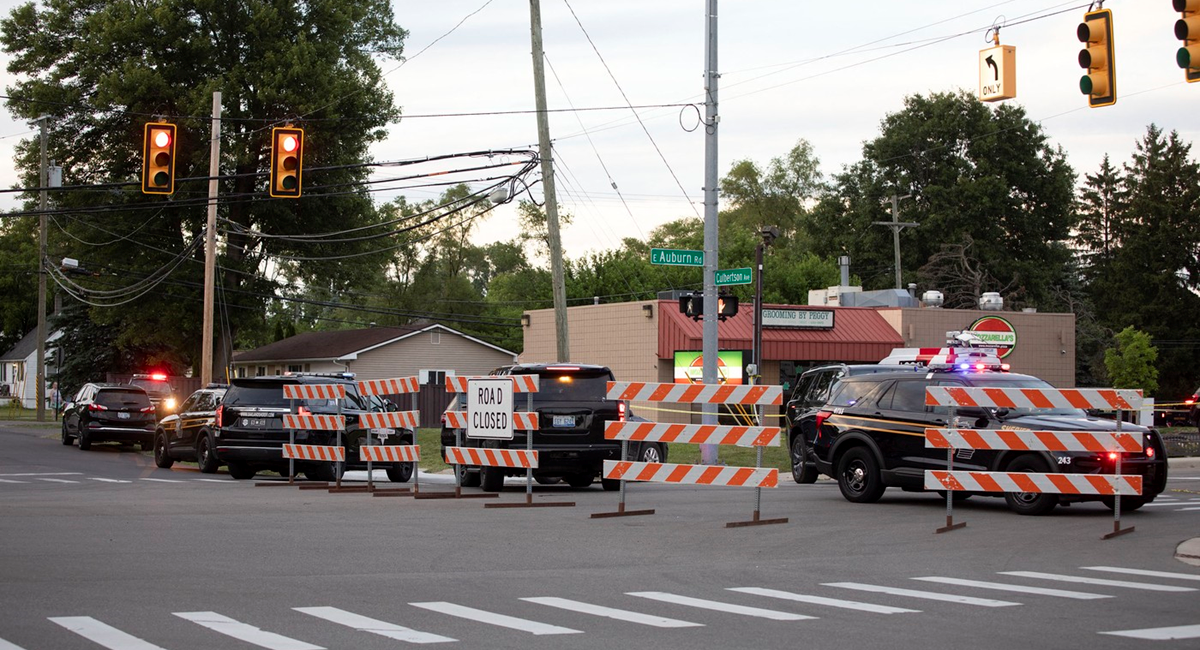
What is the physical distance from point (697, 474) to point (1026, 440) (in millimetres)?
3637

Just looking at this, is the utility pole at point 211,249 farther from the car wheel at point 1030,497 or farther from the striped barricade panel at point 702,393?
the car wheel at point 1030,497

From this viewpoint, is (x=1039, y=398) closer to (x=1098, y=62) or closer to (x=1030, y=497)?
(x=1030, y=497)

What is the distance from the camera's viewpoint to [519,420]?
17.1 meters

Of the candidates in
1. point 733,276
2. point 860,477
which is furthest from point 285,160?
point 860,477

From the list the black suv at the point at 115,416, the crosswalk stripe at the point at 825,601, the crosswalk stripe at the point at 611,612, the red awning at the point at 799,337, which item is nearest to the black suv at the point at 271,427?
the black suv at the point at 115,416

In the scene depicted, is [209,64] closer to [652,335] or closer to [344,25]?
[344,25]

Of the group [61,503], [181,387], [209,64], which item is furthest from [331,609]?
[181,387]

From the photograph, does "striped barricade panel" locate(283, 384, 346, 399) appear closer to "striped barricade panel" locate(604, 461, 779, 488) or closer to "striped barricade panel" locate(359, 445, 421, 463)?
"striped barricade panel" locate(359, 445, 421, 463)

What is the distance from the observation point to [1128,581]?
33.2 ft

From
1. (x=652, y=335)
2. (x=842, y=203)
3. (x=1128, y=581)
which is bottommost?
(x=1128, y=581)

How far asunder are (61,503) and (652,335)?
2666cm

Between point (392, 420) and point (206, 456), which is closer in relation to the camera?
point (392, 420)

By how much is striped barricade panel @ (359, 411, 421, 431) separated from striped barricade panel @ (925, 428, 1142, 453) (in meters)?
7.15

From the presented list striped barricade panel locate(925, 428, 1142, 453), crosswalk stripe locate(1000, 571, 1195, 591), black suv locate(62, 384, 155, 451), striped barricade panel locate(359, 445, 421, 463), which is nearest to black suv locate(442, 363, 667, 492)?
striped barricade panel locate(359, 445, 421, 463)
